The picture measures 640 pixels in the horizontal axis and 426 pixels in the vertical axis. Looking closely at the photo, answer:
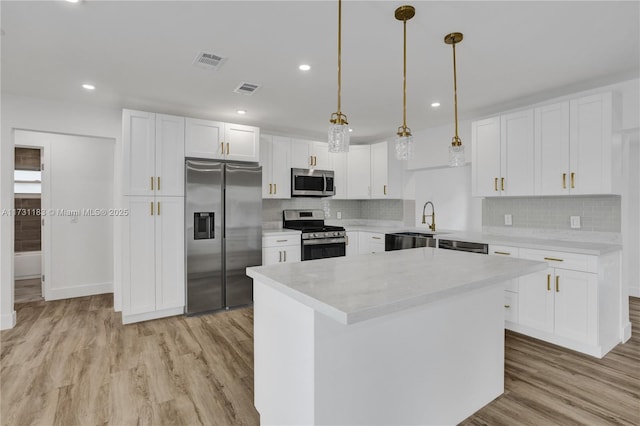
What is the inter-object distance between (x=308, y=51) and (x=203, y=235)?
2477 mm

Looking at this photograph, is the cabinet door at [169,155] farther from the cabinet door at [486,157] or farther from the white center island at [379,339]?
the cabinet door at [486,157]

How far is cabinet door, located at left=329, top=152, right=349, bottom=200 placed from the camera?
5445mm

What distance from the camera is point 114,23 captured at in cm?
214

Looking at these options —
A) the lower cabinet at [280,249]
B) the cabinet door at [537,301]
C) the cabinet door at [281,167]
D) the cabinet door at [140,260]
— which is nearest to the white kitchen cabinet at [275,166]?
the cabinet door at [281,167]

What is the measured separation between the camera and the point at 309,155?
513 centimetres

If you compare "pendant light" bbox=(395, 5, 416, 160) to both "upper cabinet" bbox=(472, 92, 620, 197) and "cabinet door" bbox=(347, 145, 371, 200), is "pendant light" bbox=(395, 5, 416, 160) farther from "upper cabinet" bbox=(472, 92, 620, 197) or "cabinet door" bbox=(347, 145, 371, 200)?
"cabinet door" bbox=(347, 145, 371, 200)

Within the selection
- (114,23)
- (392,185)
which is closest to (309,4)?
(114,23)

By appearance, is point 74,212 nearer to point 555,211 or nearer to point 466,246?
point 466,246

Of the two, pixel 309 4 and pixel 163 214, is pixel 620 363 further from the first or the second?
pixel 163 214

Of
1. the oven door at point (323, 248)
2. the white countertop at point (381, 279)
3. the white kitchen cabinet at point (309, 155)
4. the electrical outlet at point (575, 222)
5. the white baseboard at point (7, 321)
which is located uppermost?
the white kitchen cabinet at point (309, 155)

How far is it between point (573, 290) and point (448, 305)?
1841 millimetres

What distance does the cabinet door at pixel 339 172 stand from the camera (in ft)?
17.9

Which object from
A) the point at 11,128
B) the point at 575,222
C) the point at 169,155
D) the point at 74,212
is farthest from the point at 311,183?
the point at 11,128

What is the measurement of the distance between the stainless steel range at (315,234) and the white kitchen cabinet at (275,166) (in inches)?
19.9
